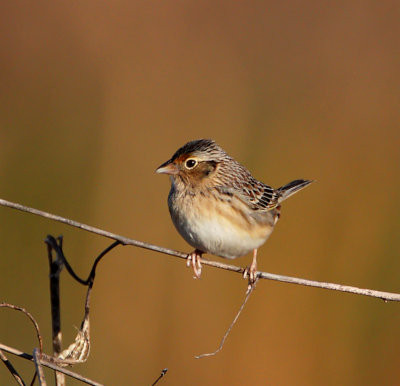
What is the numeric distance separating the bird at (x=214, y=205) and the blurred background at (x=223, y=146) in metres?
1.26

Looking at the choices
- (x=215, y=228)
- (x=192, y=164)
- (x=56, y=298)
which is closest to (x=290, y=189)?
(x=192, y=164)

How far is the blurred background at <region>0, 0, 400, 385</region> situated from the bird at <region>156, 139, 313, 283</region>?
4.12ft

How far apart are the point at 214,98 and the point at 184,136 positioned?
0.46 m

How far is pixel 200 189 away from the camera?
3750mm

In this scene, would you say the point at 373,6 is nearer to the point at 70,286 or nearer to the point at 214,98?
the point at 214,98

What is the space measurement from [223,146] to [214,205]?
1765 millimetres

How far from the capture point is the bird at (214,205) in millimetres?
3580

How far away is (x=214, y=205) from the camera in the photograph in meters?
3.68

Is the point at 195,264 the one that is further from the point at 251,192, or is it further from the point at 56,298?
the point at 56,298

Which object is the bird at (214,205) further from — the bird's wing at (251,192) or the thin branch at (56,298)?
the thin branch at (56,298)

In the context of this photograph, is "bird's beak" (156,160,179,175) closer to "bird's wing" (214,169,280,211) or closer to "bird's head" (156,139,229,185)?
"bird's head" (156,139,229,185)

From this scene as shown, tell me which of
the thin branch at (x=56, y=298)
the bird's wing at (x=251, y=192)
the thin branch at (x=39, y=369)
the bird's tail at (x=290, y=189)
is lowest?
the thin branch at (x=39, y=369)

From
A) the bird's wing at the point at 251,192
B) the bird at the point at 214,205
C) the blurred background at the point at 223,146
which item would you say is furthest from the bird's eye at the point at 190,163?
the blurred background at the point at 223,146

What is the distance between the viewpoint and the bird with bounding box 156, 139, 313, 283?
3580 millimetres
